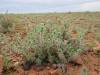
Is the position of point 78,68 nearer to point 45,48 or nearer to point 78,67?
point 78,67

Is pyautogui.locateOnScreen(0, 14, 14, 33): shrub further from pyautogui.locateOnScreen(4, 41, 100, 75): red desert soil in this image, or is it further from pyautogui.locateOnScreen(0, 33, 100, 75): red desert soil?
pyautogui.locateOnScreen(4, 41, 100, 75): red desert soil

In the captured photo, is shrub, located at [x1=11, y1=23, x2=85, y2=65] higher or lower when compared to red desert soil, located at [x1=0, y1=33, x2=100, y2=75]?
higher

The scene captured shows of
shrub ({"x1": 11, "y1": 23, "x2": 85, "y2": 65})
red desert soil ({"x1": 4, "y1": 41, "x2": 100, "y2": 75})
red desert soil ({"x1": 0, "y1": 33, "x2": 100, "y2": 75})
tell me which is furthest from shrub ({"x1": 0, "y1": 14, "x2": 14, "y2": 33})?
red desert soil ({"x1": 4, "y1": 41, "x2": 100, "y2": 75})

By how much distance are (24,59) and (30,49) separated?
0.25 metres

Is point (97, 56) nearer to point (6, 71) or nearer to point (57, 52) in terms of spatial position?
point (57, 52)

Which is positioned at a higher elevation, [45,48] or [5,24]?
[5,24]

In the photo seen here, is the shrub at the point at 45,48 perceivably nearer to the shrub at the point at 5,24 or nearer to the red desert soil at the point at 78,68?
the red desert soil at the point at 78,68

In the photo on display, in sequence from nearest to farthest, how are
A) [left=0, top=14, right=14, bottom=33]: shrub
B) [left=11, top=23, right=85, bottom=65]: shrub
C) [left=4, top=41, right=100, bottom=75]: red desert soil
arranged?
1. [left=4, top=41, right=100, bottom=75]: red desert soil
2. [left=11, top=23, right=85, bottom=65]: shrub
3. [left=0, top=14, right=14, bottom=33]: shrub

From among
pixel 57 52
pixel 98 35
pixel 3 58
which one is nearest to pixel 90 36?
pixel 98 35

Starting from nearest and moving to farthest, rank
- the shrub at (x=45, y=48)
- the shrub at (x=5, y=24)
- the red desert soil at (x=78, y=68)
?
the red desert soil at (x=78, y=68) < the shrub at (x=45, y=48) < the shrub at (x=5, y=24)

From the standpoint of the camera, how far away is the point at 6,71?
586 centimetres

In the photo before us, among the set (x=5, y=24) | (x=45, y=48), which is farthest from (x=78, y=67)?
(x=5, y=24)

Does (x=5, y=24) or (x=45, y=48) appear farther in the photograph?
(x=5, y=24)

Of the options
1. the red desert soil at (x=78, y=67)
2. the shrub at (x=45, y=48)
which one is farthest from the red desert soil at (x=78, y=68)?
the shrub at (x=45, y=48)
